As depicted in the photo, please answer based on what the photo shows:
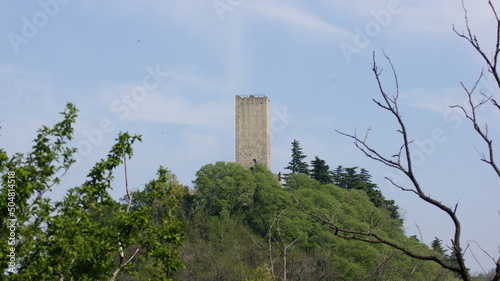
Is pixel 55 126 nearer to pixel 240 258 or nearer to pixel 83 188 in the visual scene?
pixel 83 188

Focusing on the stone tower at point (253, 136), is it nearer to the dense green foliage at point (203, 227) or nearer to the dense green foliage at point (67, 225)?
the dense green foliage at point (203, 227)

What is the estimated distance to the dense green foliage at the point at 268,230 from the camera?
3738cm

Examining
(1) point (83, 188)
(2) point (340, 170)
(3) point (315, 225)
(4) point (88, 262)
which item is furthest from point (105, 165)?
(2) point (340, 170)

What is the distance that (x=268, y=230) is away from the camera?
42344mm

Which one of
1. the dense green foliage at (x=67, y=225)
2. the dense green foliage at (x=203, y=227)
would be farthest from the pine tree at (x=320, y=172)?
the dense green foliage at (x=67, y=225)

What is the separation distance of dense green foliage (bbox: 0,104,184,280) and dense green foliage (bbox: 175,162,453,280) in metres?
25.4

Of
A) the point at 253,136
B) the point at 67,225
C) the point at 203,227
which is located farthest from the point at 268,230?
the point at 67,225

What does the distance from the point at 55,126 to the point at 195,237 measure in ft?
111

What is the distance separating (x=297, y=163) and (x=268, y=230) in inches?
504

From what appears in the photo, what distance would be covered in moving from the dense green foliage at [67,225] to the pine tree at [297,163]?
150 ft

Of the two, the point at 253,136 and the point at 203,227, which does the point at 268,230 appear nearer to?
the point at 203,227

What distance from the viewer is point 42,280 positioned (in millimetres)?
6828

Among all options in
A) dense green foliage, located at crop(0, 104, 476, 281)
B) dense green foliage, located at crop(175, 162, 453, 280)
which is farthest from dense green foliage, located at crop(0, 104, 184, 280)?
dense green foliage, located at crop(175, 162, 453, 280)

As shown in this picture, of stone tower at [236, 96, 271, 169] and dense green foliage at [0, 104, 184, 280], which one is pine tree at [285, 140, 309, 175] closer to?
stone tower at [236, 96, 271, 169]
